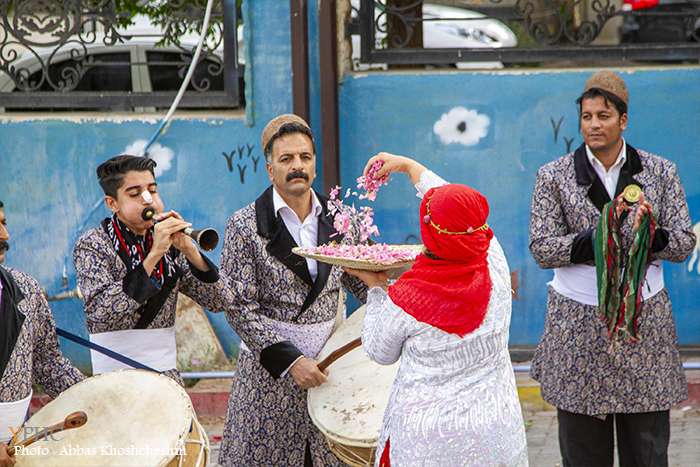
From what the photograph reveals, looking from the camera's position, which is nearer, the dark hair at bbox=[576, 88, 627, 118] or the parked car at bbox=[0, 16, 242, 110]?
the dark hair at bbox=[576, 88, 627, 118]

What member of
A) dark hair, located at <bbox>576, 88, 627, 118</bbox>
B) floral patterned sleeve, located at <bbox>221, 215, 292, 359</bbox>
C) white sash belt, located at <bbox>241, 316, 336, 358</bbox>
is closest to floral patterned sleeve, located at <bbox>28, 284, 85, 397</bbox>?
floral patterned sleeve, located at <bbox>221, 215, 292, 359</bbox>

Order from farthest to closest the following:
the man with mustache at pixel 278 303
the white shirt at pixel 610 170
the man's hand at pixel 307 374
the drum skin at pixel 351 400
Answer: the white shirt at pixel 610 170 < the man with mustache at pixel 278 303 < the man's hand at pixel 307 374 < the drum skin at pixel 351 400

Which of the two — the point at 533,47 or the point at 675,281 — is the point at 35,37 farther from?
the point at 675,281

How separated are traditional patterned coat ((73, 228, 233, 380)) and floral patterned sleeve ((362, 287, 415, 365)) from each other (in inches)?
33.4

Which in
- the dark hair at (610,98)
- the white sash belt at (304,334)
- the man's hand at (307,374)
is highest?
the dark hair at (610,98)

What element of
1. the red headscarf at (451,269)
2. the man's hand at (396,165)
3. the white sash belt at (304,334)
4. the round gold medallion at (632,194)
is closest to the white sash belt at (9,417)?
the white sash belt at (304,334)

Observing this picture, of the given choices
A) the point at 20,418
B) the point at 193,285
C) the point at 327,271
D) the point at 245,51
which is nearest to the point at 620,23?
the point at 245,51

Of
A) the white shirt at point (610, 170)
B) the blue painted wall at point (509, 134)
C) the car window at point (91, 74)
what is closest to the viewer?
the white shirt at point (610, 170)

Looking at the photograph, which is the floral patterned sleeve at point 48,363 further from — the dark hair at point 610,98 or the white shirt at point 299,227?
the dark hair at point 610,98

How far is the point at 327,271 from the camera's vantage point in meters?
4.90

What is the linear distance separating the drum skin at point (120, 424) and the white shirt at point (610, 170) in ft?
7.12

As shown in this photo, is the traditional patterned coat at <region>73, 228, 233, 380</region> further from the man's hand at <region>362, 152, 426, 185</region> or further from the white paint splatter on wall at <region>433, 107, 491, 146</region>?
the white paint splatter on wall at <region>433, 107, 491, 146</region>

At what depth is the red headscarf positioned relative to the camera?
3771 mm

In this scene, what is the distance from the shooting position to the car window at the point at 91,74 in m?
→ 7.36
